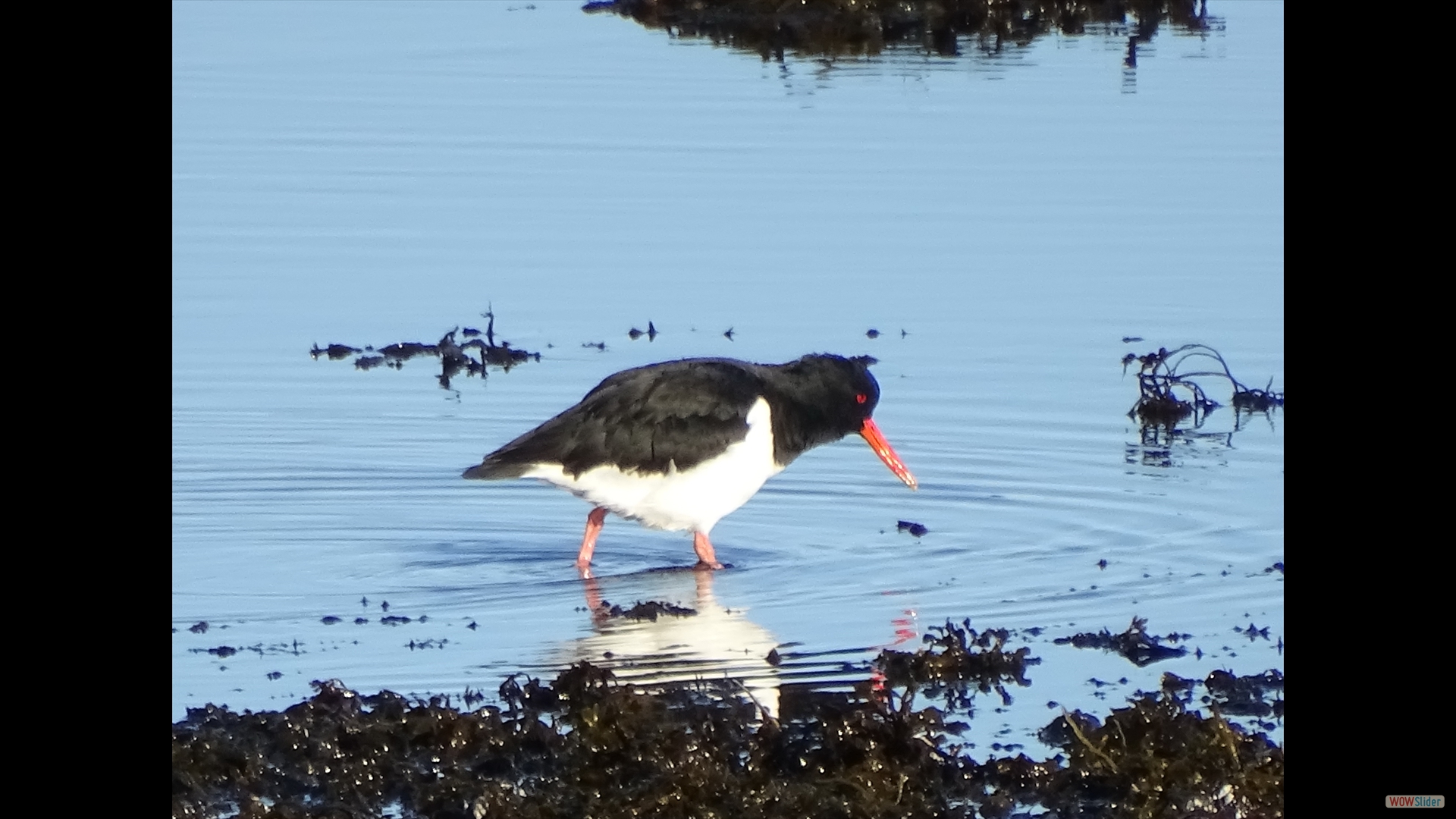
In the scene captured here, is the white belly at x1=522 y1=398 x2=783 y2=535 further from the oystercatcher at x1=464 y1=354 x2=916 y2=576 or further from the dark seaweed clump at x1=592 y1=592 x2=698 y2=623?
the dark seaweed clump at x1=592 y1=592 x2=698 y2=623

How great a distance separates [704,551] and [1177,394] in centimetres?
371

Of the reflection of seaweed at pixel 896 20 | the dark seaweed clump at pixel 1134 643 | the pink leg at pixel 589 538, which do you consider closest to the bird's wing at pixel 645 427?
the pink leg at pixel 589 538

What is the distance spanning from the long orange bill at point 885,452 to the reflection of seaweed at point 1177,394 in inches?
71.7

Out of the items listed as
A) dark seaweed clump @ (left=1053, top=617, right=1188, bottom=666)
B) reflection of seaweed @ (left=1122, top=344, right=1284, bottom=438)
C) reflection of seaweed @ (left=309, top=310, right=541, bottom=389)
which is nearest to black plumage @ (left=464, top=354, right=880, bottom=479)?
dark seaweed clump @ (left=1053, top=617, right=1188, bottom=666)

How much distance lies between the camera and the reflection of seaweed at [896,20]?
21.4 meters

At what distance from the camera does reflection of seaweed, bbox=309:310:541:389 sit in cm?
1167

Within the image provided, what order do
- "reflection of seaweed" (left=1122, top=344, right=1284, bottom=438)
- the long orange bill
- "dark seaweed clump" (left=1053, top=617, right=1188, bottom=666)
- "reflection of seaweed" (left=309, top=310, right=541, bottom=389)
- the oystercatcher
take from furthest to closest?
"reflection of seaweed" (left=309, top=310, right=541, bottom=389) < "reflection of seaweed" (left=1122, top=344, right=1284, bottom=438) < the long orange bill < the oystercatcher < "dark seaweed clump" (left=1053, top=617, right=1188, bottom=666)

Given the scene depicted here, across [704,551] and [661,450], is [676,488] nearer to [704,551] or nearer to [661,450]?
[661,450]

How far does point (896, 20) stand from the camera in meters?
22.5
